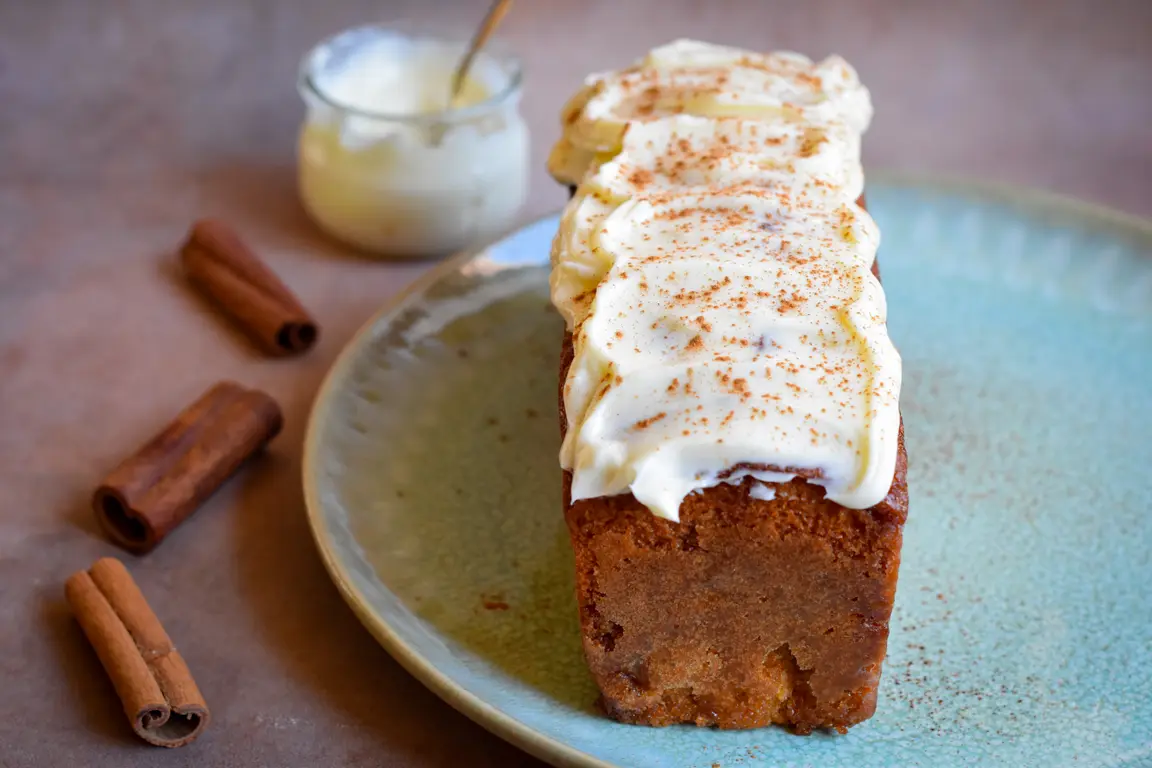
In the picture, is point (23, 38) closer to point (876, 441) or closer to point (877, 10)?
point (877, 10)

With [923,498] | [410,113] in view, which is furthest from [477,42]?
[923,498]

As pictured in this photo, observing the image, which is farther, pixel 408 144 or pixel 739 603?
pixel 408 144

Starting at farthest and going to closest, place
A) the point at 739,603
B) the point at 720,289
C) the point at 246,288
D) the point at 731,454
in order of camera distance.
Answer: the point at 246,288 → the point at 720,289 → the point at 739,603 → the point at 731,454

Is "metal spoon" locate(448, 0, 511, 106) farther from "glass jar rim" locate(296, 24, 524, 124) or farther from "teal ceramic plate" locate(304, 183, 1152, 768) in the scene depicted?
"teal ceramic plate" locate(304, 183, 1152, 768)

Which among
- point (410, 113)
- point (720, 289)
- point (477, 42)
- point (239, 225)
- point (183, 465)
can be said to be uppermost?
point (720, 289)

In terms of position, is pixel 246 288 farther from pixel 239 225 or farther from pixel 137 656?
pixel 137 656

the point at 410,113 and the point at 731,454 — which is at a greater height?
the point at 731,454
